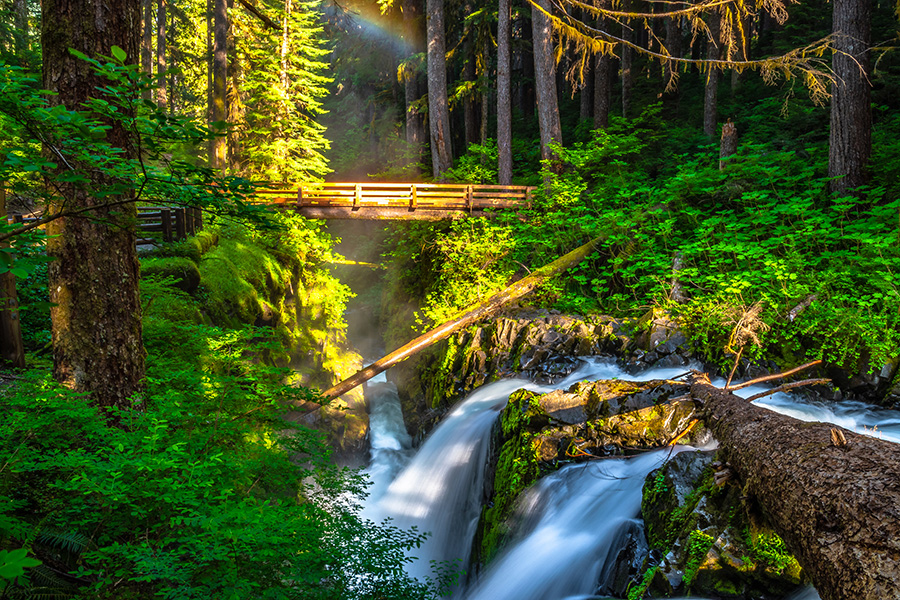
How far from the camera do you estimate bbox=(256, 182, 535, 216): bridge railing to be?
14.4 metres

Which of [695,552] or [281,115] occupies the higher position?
[281,115]

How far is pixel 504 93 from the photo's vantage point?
16.5m

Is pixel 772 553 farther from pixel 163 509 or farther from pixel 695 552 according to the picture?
pixel 163 509

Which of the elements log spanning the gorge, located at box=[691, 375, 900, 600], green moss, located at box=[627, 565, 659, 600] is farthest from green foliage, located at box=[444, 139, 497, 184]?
green moss, located at box=[627, 565, 659, 600]

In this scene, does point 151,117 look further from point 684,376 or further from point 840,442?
point 684,376

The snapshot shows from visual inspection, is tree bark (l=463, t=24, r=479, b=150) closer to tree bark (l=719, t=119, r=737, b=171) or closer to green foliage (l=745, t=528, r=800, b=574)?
tree bark (l=719, t=119, r=737, b=171)

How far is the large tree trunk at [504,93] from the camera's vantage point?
16516 mm

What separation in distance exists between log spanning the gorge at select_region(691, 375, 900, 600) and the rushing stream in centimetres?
84

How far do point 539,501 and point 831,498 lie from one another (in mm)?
3448

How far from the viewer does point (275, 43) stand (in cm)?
1734

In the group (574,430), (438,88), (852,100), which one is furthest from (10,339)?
(438,88)

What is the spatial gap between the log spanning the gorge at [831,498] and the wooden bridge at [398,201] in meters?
11.1

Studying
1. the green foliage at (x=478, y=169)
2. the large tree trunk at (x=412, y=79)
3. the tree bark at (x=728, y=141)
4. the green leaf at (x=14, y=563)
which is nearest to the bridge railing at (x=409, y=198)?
the green foliage at (x=478, y=169)

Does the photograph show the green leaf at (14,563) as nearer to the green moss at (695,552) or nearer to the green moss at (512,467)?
the green moss at (695,552)
